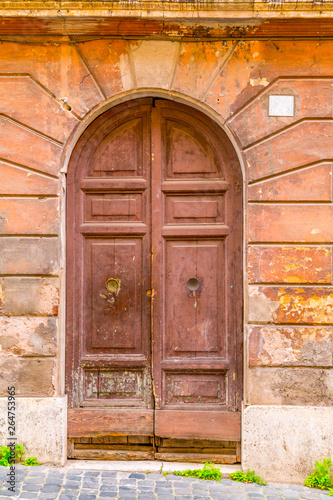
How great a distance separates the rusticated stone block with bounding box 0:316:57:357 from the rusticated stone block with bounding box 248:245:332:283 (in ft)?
6.54

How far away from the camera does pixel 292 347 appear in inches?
156

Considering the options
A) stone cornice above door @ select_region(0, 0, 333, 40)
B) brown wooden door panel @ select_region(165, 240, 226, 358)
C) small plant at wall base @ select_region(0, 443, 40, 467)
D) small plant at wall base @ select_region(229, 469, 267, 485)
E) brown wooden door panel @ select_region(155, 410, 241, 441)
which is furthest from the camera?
brown wooden door panel @ select_region(165, 240, 226, 358)

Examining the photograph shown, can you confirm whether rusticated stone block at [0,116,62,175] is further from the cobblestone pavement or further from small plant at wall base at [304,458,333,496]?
small plant at wall base at [304,458,333,496]

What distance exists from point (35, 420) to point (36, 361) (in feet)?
1.82

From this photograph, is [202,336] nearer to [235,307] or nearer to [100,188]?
[235,307]

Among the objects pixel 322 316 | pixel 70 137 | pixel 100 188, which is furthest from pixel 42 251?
pixel 322 316

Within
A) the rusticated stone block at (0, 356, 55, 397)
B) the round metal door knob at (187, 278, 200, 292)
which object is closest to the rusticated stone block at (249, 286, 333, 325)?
the round metal door knob at (187, 278, 200, 292)

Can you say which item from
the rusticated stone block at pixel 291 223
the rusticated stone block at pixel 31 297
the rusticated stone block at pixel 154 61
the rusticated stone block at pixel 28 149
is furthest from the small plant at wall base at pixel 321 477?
the rusticated stone block at pixel 154 61

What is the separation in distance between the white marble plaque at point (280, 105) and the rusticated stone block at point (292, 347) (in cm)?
204

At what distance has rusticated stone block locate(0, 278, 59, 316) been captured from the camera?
159 inches

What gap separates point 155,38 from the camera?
4008mm

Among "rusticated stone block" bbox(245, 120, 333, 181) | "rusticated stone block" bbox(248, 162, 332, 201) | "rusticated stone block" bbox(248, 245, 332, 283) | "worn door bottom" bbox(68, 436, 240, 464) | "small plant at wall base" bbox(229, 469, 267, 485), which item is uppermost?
"rusticated stone block" bbox(245, 120, 333, 181)

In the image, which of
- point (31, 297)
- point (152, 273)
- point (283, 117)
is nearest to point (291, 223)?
point (283, 117)

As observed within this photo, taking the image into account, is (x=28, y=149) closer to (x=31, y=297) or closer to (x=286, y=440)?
(x=31, y=297)
